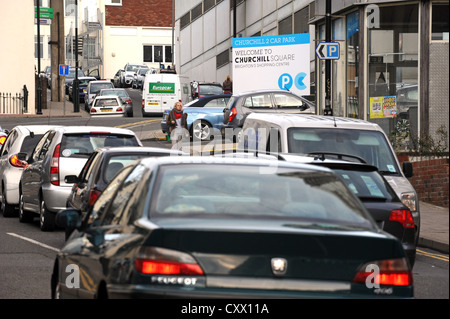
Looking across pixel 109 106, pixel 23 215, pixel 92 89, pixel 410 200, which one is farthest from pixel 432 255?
pixel 92 89

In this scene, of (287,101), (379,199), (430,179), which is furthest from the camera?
(287,101)

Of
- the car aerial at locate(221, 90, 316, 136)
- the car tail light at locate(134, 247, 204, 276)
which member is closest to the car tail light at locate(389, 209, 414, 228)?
the car tail light at locate(134, 247, 204, 276)

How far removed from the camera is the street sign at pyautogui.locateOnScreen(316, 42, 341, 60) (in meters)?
24.0

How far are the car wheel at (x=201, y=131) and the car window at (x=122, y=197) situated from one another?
25.2 m

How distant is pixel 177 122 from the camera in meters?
31.3

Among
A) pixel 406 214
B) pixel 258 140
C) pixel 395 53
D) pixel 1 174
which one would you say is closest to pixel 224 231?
pixel 406 214

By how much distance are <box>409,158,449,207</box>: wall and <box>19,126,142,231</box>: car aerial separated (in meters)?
6.59

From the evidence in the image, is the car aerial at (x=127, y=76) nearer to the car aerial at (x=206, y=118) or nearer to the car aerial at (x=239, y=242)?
the car aerial at (x=206, y=118)

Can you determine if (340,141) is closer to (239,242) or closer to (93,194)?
(93,194)

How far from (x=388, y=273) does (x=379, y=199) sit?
5.26 meters

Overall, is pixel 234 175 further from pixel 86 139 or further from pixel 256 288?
pixel 86 139

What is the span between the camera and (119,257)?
549 centimetres

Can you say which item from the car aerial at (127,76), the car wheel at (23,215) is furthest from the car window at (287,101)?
the car aerial at (127,76)
